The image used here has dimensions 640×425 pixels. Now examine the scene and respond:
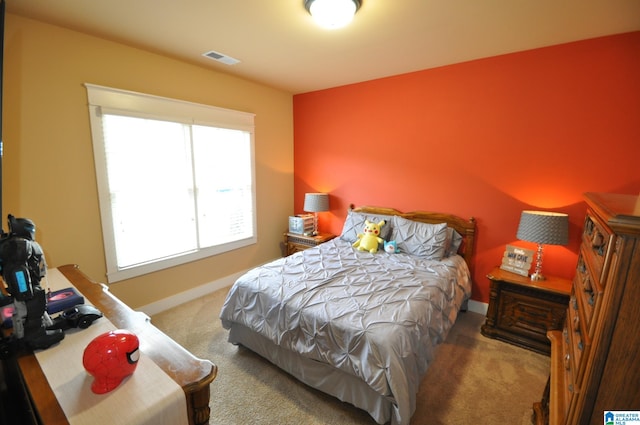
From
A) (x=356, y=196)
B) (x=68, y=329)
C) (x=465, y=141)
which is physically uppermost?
(x=465, y=141)

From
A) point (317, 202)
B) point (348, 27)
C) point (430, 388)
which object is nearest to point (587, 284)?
point (430, 388)

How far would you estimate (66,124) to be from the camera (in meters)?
2.19

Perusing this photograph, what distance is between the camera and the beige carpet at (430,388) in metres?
1.70

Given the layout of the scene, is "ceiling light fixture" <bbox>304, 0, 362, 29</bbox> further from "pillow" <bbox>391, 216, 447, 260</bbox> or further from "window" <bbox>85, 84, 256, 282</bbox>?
"pillow" <bbox>391, 216, 447, 260</bbox>

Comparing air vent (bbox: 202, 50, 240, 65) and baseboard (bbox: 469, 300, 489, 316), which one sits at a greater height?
air vent (bbox: 202, 50, 240, 65)

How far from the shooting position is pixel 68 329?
1200mm

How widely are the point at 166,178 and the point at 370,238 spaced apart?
2.24 metres

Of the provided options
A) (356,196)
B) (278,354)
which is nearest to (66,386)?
(278,354)

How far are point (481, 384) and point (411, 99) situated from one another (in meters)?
2.76

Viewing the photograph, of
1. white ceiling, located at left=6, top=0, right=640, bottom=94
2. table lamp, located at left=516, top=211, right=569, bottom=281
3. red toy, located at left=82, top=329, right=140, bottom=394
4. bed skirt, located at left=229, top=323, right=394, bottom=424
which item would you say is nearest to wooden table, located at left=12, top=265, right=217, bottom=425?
red toy, located at left=82, top=329, right=140, bottom=394

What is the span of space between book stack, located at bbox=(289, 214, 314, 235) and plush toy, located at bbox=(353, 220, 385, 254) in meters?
0.97

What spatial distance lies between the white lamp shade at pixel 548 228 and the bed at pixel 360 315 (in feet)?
1.96

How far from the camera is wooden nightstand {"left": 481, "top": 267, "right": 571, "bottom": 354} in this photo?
223 centimetres

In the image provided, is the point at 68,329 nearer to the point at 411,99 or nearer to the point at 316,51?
the point at 316,51
